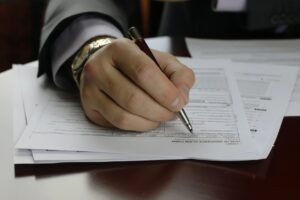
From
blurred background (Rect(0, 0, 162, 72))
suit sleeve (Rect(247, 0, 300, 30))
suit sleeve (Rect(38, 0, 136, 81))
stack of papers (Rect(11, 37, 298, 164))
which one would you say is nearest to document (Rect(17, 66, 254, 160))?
stack of papers (Rect(11, 37, 298, 164))

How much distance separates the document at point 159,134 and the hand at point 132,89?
0.7 inches

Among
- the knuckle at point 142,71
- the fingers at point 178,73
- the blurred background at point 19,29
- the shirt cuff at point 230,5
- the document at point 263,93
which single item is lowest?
the blurred background at point 19,29

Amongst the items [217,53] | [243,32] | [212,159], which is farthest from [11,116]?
[243,32]

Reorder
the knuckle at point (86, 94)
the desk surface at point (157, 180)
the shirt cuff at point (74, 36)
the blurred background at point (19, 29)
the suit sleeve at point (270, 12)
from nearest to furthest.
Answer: the desk surface at point (157, 180) → the knuckle at point (86, 94) → the shirt cuff at point (74, 36) → the suit sleeve at point (270, 12) → the blurred background at point (19, 29)

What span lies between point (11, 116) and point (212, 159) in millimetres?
283

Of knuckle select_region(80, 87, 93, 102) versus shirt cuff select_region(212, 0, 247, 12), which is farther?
shirt cuff select_region(212, 0, 247, 12)

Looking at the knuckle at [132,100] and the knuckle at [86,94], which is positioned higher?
the knuckle at [132,100]

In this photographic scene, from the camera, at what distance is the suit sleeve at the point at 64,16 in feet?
2.49

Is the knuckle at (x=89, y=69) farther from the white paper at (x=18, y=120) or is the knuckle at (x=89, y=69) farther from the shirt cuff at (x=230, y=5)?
the shirt cuff at (x=230, y=5)

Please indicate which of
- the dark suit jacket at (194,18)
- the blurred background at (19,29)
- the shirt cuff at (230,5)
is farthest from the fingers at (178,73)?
the blurred background at (19,29)

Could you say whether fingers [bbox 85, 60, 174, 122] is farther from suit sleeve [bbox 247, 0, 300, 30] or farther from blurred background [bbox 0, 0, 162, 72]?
blurred background [bbox 0, 0, 162, 72]

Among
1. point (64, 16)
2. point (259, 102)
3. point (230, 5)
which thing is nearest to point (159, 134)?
point (259, 102)

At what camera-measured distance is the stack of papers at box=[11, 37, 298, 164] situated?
1.73ft

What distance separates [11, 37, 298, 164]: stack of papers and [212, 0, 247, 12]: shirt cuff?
0.22 m
